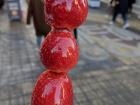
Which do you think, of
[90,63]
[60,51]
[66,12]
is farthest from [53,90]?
[90,63]

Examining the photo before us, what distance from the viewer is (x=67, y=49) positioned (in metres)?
1.52

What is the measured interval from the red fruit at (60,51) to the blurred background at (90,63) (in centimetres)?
350

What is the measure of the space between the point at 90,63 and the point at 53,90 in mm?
5467

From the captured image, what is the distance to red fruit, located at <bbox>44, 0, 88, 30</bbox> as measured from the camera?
1.44m

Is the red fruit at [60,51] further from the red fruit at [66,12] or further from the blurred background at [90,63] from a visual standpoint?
the blurred background at [90,63]

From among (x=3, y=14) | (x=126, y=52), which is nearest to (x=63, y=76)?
(x=126, y=52)

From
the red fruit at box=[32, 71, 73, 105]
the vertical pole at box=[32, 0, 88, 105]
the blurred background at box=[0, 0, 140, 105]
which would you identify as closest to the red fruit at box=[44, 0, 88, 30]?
the vertical pole at box=[32, 0, 88, 105]

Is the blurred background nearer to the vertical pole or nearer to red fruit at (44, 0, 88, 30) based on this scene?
the vertical pole

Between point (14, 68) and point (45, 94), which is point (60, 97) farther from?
point (14, 68)

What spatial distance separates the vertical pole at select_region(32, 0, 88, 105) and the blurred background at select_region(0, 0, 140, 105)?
3.41 m

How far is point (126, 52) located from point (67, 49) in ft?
21.6

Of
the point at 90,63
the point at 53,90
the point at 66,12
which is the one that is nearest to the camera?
the point at 66,12

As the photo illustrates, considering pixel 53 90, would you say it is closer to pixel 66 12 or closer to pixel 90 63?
pixel 66 12

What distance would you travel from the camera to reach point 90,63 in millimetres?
7004
